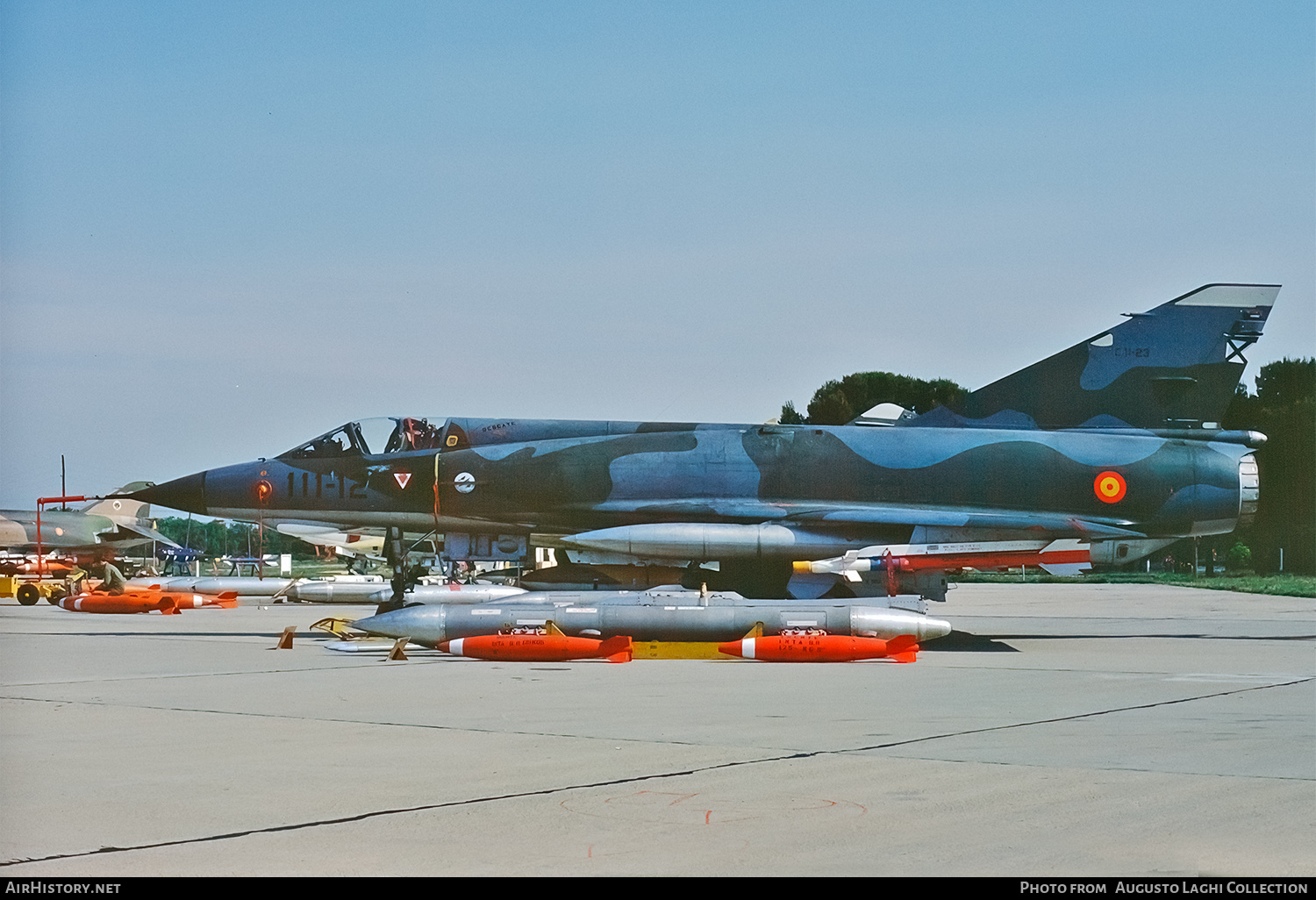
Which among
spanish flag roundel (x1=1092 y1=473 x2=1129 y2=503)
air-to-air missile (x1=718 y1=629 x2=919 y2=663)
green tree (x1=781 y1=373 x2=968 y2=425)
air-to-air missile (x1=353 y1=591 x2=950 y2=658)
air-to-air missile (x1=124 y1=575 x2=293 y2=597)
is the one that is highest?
green tree (x1=781 y1=373 x2=968 y2=425)

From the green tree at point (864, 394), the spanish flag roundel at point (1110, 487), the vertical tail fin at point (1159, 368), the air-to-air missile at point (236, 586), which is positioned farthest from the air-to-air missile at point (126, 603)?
the green tree at point (864, 394)

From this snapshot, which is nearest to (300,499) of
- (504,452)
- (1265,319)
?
(504,452)

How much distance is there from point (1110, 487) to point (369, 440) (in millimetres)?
11765

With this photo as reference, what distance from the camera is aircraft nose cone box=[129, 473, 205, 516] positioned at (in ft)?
66.0

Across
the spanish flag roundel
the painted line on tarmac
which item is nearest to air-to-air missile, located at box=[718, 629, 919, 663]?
the painted line on tarmac

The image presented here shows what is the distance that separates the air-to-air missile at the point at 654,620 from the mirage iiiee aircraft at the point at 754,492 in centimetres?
268

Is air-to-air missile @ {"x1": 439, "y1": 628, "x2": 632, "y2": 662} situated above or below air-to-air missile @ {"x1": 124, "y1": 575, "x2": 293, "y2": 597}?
above

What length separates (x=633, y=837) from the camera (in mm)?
5684

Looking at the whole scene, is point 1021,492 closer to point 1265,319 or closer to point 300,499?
point 1265,319

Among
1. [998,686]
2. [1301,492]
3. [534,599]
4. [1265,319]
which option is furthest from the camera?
[1301,492]

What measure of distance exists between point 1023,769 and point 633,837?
292cm

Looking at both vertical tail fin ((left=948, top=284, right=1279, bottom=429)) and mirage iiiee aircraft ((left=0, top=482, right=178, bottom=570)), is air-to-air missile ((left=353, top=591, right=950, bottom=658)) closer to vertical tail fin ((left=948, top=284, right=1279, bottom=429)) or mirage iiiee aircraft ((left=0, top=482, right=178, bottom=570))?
vertical tail fin ((left=948, top=284, right=1279, bottom=429))

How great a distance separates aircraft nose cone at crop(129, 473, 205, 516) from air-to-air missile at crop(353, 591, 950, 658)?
491cm

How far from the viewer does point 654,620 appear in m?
16.5
